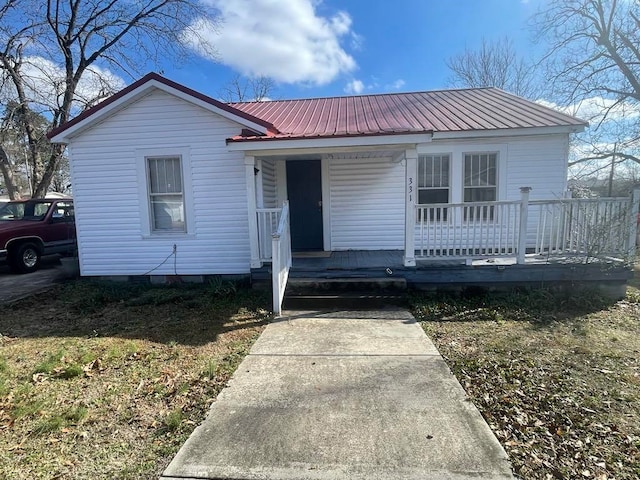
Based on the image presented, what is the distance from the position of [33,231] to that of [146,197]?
492 cm

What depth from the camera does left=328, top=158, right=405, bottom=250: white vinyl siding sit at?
26.7ft

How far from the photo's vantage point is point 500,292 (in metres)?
6.17

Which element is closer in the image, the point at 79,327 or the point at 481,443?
the point at 481,443

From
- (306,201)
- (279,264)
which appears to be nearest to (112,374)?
(279,264)

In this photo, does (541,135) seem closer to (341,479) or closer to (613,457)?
(613,457)

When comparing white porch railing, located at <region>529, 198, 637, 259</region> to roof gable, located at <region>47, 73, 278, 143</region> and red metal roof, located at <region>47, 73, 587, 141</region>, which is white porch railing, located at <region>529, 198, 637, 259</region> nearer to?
red metal roof, located at <region>47, 73, 587, 141</region>

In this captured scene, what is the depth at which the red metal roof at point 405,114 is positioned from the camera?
272 inches

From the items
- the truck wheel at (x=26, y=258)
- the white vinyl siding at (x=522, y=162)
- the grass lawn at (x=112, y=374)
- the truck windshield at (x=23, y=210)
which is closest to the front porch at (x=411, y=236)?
the white vinyl siding at (x=522, y=162)

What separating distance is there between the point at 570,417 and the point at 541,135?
6.00 metres

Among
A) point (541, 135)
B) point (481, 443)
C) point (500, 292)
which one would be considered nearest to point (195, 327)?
point (481, 443)

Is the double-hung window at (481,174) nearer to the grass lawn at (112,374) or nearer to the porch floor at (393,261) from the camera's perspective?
the porch floor at (393,261)

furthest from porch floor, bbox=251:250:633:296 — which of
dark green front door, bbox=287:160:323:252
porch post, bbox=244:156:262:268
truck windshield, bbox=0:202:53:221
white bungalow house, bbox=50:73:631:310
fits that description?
truck windshield, bbox=0:202:53:221

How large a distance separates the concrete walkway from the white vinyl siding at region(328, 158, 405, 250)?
402 cm

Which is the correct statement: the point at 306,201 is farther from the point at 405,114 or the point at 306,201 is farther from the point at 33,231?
the point at 33,231
